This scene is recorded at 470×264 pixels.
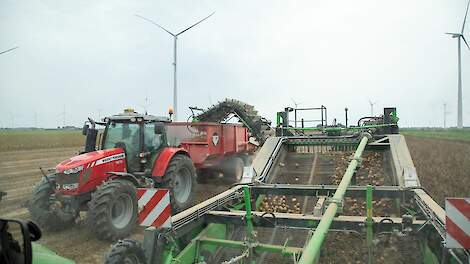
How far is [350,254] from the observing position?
14.7 ft

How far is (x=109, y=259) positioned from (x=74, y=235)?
345 centimetres

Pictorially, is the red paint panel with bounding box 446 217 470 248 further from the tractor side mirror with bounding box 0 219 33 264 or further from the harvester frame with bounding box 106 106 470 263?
the tractor side mirror with bounding box 0 219 33 264

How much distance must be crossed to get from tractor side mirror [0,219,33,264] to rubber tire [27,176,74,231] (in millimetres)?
5092

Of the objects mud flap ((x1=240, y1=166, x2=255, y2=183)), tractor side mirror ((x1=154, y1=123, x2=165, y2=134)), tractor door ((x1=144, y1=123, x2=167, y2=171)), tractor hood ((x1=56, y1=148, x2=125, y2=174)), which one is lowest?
mud flap ((x1=240, y1=166, x2=255, y2=183))

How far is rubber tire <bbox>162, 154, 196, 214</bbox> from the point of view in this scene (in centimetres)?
729

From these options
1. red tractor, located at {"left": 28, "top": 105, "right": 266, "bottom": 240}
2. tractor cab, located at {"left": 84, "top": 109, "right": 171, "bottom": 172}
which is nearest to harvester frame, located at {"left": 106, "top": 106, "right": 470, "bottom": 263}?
red tractor, located at {"left": 28, "top": 105, "right": 266, "bottom": 240}

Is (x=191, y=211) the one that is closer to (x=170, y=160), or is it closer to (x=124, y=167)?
(x=124, y=167)

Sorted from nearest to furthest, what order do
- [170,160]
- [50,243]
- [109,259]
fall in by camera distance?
1. [109,259]
2. [50,243]
3. [170,160]

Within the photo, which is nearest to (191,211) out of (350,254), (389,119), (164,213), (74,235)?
(164,213)

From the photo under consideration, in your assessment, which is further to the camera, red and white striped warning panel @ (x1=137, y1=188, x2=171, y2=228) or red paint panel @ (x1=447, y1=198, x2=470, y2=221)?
red and white striped warning panel @ (x1=137, y1=188, x2=171, y2=228)

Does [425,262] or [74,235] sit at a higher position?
[425,262]

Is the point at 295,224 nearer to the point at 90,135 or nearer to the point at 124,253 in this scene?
the point at 124,253

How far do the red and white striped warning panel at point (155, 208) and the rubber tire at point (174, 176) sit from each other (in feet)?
11.8

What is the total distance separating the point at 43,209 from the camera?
607cm
